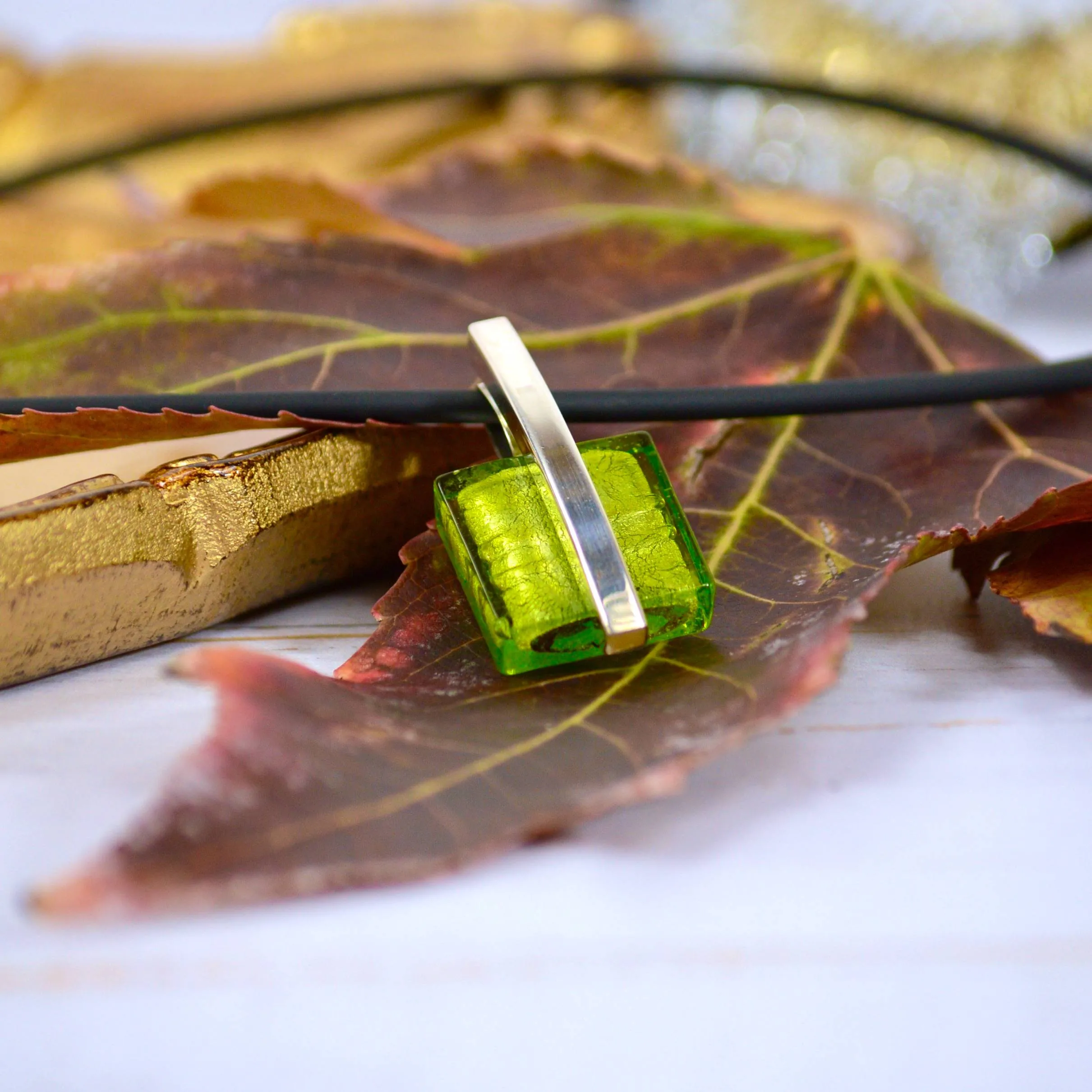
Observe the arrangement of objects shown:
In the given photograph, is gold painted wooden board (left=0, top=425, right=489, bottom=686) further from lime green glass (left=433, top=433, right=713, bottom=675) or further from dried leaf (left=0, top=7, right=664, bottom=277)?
dried leaf (left=0, top=7, right=664, bottom=277)

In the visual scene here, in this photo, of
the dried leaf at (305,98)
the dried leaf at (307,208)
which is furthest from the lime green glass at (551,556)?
the dried leaf at (305,98)

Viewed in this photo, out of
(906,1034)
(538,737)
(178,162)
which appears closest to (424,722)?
(538,737)

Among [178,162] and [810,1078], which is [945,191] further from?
[810,1078]

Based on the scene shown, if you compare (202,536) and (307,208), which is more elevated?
(307,208)

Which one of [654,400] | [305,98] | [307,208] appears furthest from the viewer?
[305,98]

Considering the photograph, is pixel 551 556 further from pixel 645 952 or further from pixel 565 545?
pixel 645 952

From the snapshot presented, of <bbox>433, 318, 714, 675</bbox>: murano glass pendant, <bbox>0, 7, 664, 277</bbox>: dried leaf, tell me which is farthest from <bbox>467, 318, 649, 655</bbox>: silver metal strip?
<bbox>0, 7, 664, 277</bbox>: dried leaf

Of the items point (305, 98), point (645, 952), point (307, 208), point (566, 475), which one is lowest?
point (645, 952)

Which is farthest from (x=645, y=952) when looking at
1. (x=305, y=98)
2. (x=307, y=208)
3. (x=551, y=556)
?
(x=305, y=98)
